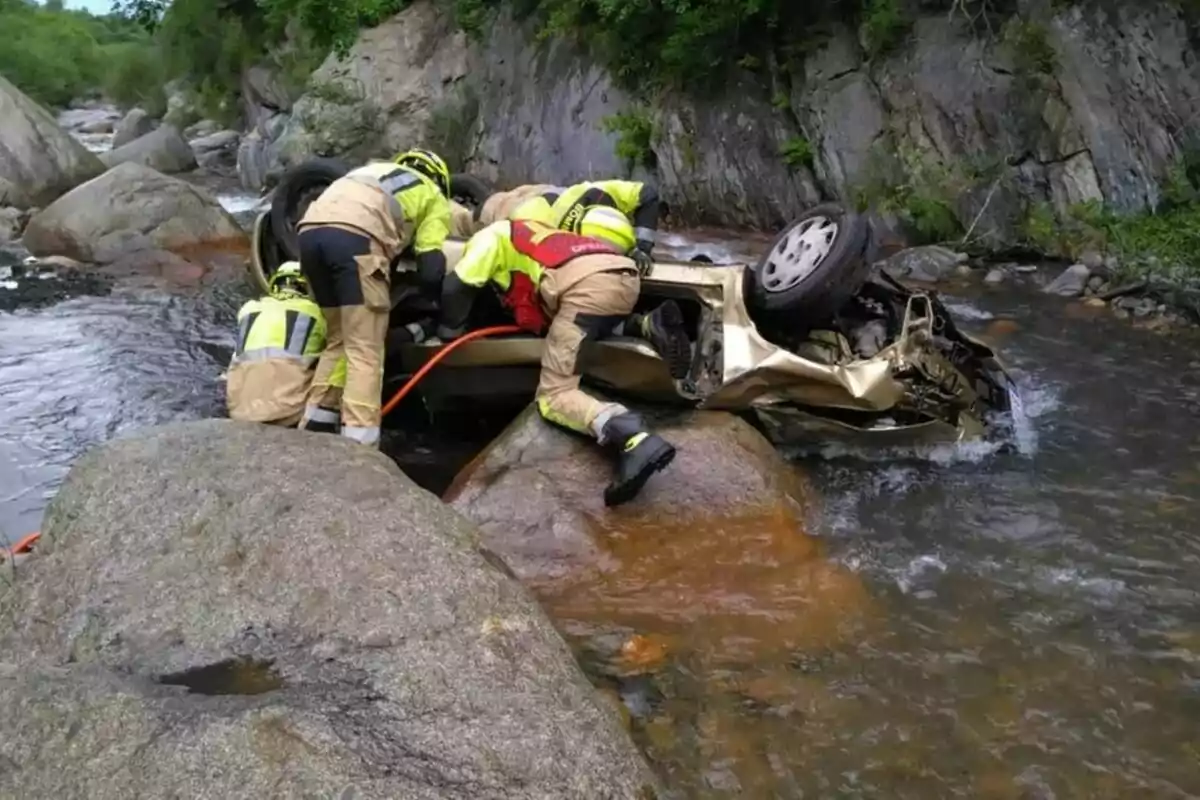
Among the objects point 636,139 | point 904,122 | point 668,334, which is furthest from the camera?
point 636,139

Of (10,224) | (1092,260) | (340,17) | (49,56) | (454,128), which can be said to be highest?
(340,17)

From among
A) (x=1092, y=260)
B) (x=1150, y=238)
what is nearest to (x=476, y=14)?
(x=1092, y=260)

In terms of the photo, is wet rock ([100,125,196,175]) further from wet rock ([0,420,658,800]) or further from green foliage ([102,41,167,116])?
wet rock ([0,420,658,800])

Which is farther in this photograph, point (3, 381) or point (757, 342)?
point (3, 381)

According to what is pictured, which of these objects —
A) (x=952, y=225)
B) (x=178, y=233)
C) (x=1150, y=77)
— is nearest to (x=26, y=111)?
(x=178, y=233)

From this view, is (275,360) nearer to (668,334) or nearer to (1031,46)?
(668,334)

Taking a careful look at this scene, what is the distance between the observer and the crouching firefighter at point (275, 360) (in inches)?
225

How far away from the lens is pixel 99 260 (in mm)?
11883

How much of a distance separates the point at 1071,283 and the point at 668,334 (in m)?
5.27

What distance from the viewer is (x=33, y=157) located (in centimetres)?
1614

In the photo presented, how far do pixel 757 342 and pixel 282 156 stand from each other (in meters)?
15.1

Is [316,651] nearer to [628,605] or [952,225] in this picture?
[628,605]

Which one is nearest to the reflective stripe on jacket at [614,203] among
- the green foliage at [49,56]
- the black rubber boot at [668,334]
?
the black rubber boot at [668,334]

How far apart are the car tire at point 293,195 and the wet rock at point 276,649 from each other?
330cm
